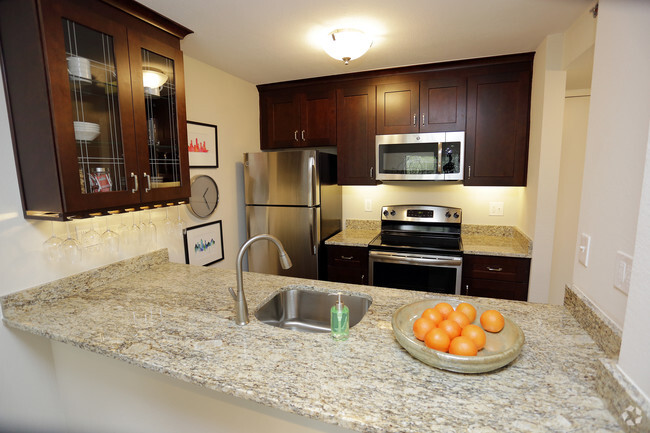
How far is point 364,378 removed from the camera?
96cm

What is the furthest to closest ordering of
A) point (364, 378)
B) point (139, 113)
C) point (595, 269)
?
point (139, 113) < point (595, 269) < point (364, 378)

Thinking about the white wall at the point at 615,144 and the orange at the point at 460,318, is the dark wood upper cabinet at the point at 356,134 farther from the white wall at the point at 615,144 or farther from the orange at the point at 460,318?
the orange at the point at 460,318

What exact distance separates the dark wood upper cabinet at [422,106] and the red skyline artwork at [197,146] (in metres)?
1.55

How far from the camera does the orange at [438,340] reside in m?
0.98

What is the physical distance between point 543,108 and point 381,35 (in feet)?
4.12

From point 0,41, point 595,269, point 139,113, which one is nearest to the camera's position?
point 595,269

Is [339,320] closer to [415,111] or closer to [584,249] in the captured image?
[584,249]

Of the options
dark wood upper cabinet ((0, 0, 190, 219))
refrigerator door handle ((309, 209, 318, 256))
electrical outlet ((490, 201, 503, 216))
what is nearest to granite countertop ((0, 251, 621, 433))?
dark wood upper cabinet ((0, 0, 190, 219))

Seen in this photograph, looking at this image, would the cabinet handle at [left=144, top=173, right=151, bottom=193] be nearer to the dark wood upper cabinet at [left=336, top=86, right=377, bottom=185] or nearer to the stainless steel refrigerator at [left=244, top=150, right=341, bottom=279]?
the stainless steel refrigerator at [left=244, top=150, right=341, bottom=279]

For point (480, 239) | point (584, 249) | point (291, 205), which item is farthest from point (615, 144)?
point (291, 205)

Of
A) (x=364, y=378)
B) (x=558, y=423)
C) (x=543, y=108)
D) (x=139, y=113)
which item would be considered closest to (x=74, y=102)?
(x=139, y=113)

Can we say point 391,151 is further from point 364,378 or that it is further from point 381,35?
point 364,378

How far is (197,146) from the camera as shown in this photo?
98.7 inches

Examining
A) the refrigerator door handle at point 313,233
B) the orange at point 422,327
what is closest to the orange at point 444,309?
the orange at point 422,327
